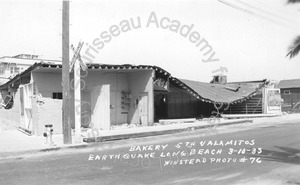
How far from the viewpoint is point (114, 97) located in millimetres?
23781

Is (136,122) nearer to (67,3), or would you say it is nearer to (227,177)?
(67,3)

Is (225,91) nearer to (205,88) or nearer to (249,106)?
(249,106)

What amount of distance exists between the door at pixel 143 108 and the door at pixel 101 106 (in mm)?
3902

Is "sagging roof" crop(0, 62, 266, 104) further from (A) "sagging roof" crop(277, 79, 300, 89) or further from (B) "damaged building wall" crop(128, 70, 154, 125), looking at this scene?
(A) "sagging roof" crop(277, 79, 300, 89)

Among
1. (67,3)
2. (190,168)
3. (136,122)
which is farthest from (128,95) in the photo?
(190,168)

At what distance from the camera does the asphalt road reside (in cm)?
788

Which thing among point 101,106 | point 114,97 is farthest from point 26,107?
point 114,97

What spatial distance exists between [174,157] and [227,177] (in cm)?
293

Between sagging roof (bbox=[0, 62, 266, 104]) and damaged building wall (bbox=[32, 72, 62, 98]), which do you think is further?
sagging roof (bbox=[0, 62, 266, 104])

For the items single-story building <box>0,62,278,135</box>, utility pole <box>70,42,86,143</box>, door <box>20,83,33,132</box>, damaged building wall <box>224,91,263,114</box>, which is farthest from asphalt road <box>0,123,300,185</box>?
damaged building wall <box>224,91,263,114</box>

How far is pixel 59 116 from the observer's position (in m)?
18.4

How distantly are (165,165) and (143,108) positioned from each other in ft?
47.1

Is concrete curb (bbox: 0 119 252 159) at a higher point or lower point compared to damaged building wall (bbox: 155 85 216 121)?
lower

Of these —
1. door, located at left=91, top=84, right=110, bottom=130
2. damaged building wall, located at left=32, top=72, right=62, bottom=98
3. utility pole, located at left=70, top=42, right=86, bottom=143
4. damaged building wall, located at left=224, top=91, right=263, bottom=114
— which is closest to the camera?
utility pole, located at left=70, top=42, right=86, bottom=143
